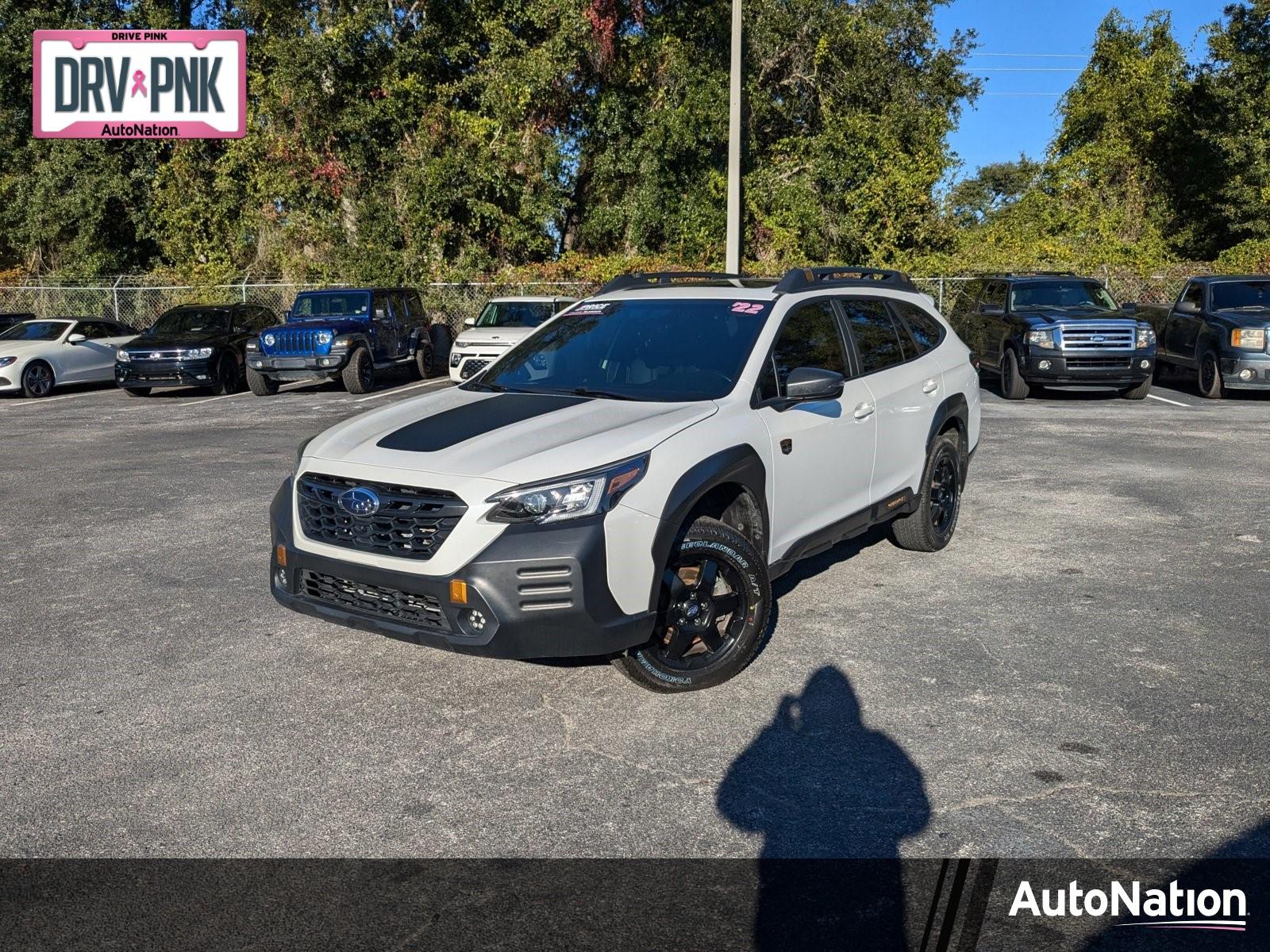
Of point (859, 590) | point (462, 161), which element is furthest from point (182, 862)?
point (462, 161)

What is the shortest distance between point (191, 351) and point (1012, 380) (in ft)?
42.5

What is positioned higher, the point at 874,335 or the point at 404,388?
the point at 874,335

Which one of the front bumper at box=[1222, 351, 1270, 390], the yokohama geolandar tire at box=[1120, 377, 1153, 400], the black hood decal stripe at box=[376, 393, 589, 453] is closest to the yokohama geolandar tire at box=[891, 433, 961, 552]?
the black hood decal stripe at box=[376, 393, 589, 453]

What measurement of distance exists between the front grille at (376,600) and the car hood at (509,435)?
1.62 ft

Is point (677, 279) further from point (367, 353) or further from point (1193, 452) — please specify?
point (367, 353)

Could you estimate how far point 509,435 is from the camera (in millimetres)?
4898

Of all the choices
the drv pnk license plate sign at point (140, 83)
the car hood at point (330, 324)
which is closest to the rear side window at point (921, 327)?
the car hood at point (330, 324)

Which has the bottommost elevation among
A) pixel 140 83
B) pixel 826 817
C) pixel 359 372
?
pixel 826 817

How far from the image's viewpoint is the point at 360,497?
15.5ft

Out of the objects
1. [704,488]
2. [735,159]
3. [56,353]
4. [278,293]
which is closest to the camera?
[704,488]

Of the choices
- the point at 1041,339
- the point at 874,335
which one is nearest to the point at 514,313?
the point at 1041,339

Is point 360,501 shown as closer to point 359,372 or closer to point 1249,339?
point 359,372

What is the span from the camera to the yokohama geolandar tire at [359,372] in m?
18.8

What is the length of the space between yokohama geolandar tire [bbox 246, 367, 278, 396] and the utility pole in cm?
776
